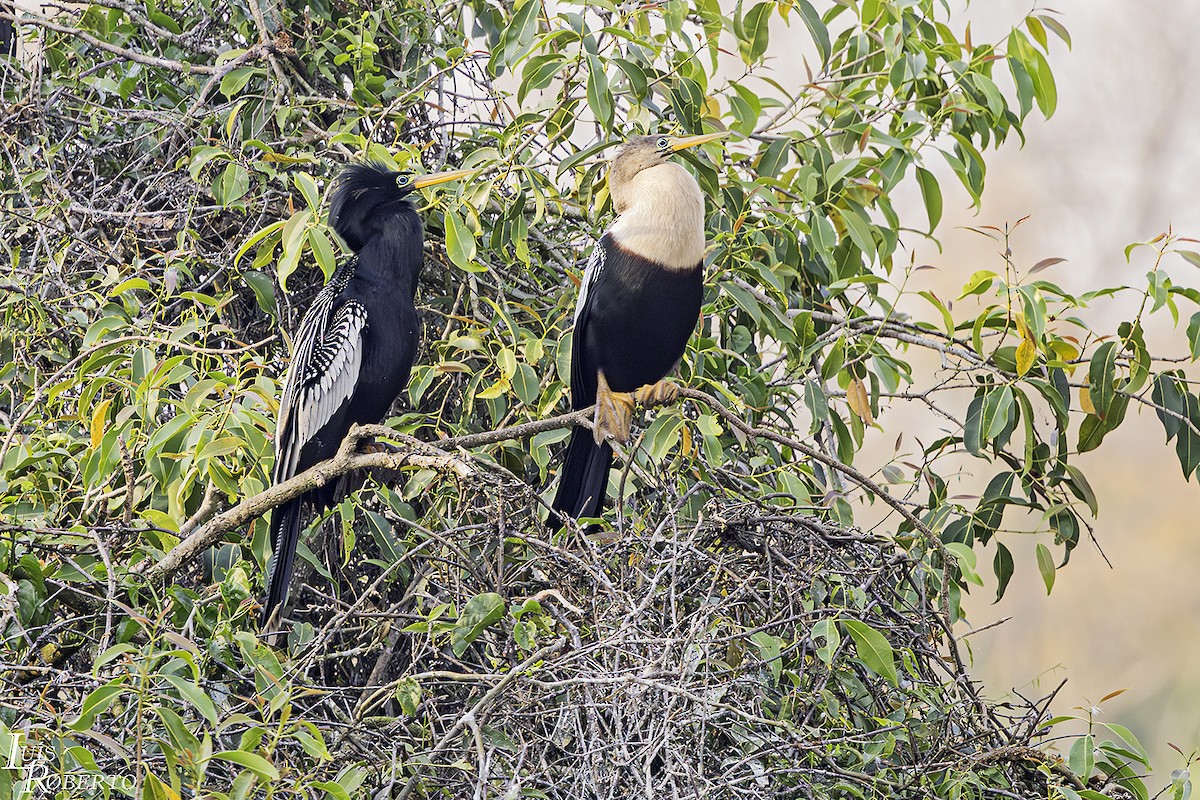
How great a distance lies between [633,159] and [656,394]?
0.55m

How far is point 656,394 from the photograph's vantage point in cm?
252

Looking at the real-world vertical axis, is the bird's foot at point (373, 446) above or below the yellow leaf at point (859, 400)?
below

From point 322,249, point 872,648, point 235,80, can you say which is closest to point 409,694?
point 872,648

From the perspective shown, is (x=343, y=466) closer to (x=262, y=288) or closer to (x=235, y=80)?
(x=262, y=288)

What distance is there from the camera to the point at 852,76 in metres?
2.46

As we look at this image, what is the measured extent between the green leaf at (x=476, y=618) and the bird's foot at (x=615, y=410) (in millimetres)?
955

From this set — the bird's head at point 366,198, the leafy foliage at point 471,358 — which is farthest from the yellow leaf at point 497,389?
the bird's head at point 366,198

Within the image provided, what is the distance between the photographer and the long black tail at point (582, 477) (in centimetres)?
234

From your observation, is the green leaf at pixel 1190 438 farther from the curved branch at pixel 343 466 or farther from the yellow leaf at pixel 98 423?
the yellow leaf at pixel 98 423

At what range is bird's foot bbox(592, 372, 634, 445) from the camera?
243cm

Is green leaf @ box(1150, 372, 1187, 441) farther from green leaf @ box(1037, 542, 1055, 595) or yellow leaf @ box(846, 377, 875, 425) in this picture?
yellow leaf @ box(846, 377, 875, 425)

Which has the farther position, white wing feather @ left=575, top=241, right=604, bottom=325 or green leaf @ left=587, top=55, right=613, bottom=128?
white wing feather @ left=575, top=241, right=604, bottom=325

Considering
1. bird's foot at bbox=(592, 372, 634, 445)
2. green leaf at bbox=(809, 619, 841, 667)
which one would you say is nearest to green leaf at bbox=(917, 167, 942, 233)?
bird's foot at bbox=(592, 372, 634, 445)

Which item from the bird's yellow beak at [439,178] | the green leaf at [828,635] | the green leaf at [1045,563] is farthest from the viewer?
the bird's yellow beak at [439,178]
